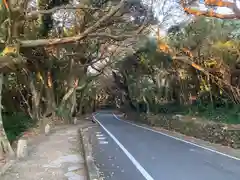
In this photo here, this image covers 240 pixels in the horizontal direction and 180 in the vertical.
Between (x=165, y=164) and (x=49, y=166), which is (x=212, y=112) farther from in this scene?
(x=49, y=166)

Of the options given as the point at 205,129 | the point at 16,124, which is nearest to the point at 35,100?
the point at 16,124

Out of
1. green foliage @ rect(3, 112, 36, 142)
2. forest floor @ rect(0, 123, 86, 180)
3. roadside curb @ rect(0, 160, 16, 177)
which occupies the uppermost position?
green foliage @ rect(3, 112, 36, 142)

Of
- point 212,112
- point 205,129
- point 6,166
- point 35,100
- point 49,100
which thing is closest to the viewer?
point 6,166

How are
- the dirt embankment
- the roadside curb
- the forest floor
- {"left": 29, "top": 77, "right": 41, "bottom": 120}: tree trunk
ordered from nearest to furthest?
the forest floor
the roadside curb
the dirt embankment
{"left": 29, "top": 77, "right": 41, "bottom": 120}: tree trunk

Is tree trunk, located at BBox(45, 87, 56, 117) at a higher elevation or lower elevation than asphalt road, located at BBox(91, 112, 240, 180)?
higher

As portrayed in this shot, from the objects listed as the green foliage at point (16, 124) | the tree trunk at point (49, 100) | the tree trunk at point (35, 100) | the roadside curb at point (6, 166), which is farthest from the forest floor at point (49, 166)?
the tree trunk at point (49, 100)

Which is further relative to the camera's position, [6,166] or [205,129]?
[205,129]

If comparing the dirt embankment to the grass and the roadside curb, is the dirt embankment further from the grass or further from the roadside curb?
the roadside curb

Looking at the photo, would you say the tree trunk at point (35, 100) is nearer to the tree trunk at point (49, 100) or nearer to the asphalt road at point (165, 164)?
the tree trunk at point (49, 100)

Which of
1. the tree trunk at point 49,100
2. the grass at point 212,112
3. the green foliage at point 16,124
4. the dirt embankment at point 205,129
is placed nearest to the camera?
the dirt embankment at point 205,129

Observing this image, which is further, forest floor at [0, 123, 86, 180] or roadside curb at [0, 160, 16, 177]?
roadside curb at [0, 160, 16, 177]

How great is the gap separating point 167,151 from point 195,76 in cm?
1443

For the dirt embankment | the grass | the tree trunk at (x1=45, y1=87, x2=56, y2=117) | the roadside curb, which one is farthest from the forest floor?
the tree trunk at (x1=45, y1=87, x2=56, y2=117)

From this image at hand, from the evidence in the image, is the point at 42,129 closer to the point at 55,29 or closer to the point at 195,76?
the point at 55,29
